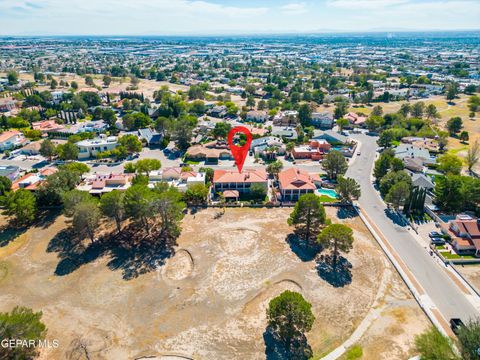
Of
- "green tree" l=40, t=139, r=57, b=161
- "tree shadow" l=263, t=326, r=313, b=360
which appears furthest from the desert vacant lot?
"green tree" l=40, t=139, r=57, b=161

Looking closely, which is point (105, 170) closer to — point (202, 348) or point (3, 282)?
point (3, 282)

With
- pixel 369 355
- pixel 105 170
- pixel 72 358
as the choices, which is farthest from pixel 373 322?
pixel 105 170

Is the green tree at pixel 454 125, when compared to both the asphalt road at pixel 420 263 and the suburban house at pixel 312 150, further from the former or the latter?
the asphalt road at pixel 420 263

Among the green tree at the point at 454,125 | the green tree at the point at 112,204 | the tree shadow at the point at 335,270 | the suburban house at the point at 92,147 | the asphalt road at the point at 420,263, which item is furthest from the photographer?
the green tree at the point at 454,125

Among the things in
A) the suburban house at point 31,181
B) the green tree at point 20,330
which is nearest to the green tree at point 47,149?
the suburban house at point 31,181

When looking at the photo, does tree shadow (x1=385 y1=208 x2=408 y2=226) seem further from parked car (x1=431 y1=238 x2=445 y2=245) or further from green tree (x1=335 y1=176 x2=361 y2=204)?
green tree (x1=335 y1=176 x2=361 y2=204)
